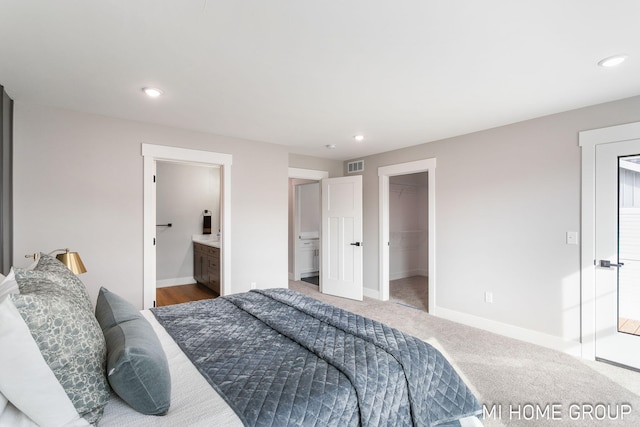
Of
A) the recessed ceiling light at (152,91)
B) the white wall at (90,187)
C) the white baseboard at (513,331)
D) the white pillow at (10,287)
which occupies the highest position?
the recessed ceiling light at (152,91)

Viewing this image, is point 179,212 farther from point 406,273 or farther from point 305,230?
point 406,273

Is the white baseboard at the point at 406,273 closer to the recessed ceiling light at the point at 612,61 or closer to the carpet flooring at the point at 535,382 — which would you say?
the carpet flooring at the point at 535,382

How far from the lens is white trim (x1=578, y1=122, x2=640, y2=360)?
294 cm

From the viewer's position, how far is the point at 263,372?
1.40 metres

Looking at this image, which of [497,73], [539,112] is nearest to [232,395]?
[497,73]

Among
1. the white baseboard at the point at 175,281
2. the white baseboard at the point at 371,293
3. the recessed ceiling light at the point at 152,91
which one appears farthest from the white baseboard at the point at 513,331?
the white baseboard at the point at 175,281

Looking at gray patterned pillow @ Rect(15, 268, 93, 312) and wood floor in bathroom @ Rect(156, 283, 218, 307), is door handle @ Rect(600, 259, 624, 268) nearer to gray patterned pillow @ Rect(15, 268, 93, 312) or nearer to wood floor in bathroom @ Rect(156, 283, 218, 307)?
gray patterned pillow @ Rect(15, 268, 93, 312)

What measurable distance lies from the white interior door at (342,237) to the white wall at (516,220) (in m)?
1.22

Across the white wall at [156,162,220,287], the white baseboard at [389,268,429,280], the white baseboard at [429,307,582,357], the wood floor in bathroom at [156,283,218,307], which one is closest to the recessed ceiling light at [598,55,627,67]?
the white baseboard at [429,307,582,357]

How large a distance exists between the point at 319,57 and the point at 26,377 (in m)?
2.12

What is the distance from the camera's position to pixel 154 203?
3.53 metres

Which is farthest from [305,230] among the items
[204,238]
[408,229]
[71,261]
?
Answer: [71,261]

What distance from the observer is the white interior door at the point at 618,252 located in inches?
108

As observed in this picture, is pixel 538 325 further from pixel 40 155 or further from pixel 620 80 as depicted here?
pixel 40 155
